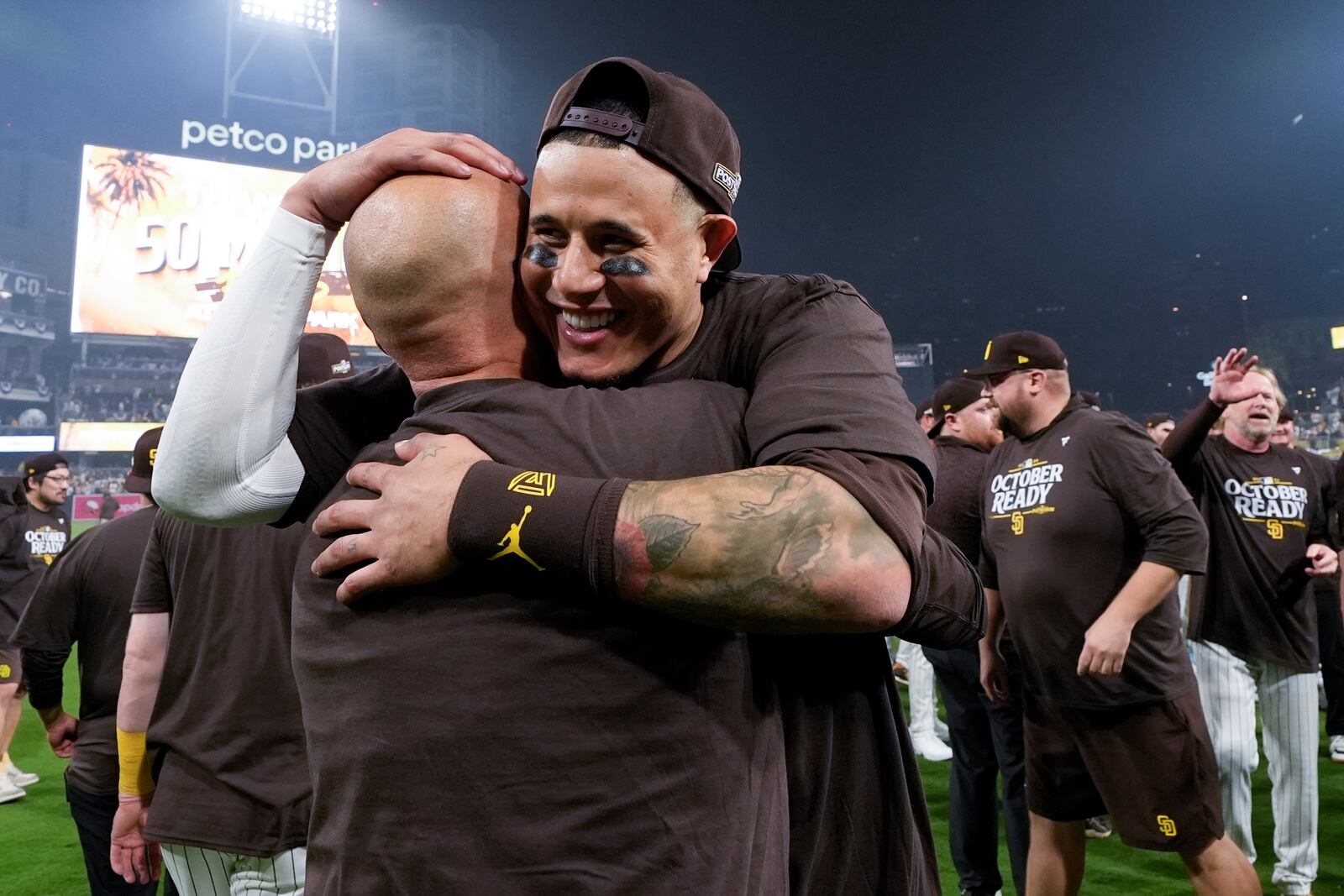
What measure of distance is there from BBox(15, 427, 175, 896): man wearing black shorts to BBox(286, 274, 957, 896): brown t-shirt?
2.61 metres

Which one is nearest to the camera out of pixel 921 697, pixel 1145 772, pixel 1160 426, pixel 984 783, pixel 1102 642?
pixel 1102 642

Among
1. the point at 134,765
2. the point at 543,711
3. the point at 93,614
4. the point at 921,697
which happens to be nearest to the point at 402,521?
the point at 543,711

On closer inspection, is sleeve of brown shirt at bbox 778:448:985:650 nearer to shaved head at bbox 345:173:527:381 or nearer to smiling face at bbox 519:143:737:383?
smiling face at bbox 519:143:737:383

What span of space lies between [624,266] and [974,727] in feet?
12.5

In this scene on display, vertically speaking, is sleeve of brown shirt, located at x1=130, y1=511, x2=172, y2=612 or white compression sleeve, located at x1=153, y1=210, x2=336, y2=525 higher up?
white compression sleeve, located at x1=153, y1=210, x2=336, y2=525

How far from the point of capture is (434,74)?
4781 centimetres

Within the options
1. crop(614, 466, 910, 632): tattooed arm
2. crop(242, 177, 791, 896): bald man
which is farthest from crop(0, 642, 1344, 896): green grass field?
crop(614, 466, 910, 632): tattooed arm

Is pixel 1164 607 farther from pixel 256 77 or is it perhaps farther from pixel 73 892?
pixel 256 77

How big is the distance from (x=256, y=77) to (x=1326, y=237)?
41753mm

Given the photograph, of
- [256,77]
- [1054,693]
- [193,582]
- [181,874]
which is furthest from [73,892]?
[256,77]

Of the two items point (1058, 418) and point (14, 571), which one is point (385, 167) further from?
point (14, 571)

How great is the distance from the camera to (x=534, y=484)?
107 cm

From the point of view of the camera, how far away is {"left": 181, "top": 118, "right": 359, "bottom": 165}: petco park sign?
32.9 metres

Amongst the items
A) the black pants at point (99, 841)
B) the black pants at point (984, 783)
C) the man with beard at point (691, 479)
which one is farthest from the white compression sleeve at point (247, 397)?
the black pants at point (984, 783)
